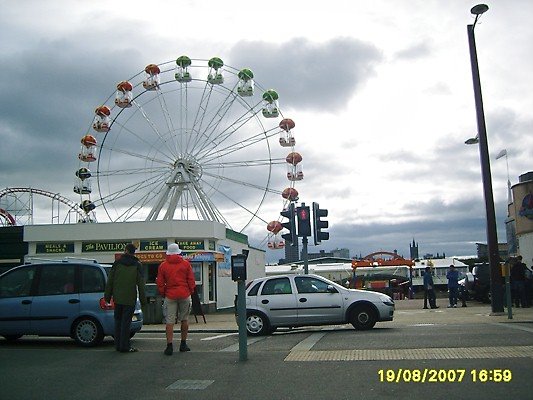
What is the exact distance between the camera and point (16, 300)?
459 inches

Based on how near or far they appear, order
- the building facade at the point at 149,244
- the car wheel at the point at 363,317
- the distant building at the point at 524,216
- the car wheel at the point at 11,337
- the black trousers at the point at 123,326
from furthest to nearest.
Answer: the building facade at the point at 149,244 < the distant building at the point at 524,216 < the car wheel at the point at 363,317 < the car wheel at the point at 11,337 < the black trousers at the point at 123,326

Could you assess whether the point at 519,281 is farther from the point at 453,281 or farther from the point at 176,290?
the point at 176,290

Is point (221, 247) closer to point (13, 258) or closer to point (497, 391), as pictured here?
point (13, 258)

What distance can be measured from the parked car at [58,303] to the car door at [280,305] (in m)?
3.09

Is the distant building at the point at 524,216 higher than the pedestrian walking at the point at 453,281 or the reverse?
higher

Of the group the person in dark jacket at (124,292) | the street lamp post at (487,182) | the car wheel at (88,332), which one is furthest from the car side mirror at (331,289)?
the street lamp post at (487,182)

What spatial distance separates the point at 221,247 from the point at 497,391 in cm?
2388

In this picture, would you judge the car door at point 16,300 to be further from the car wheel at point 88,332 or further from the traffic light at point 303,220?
the traffic light at point 303,220

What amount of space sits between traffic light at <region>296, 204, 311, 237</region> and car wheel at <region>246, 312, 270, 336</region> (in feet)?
13.6

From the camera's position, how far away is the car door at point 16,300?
1155 centimetres

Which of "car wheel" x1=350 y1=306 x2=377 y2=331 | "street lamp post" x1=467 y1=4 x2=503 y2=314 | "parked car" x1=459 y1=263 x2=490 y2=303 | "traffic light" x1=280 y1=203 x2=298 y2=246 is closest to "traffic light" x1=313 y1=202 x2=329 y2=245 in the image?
"traffic light" x1=280 y1=203 x2=298 y2=246

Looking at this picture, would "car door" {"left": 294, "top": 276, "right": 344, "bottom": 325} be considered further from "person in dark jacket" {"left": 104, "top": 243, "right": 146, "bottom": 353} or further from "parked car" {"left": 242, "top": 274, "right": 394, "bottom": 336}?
"person in dark jacket" {"left": 104, "top": 243, "right": 146, "bottom": 353}
